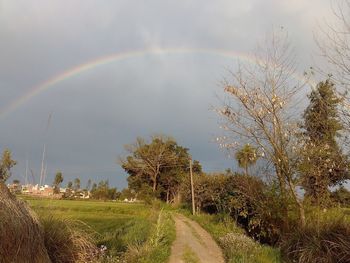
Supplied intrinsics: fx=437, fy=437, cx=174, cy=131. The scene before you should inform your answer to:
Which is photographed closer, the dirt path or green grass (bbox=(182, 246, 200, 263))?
green grass (bbox=(182, 246, 200, 263))

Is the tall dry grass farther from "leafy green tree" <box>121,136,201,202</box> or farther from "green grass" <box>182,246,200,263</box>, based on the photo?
"leafy green tree" <box>121,136,201,202</box>

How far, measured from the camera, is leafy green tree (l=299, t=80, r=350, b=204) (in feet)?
40.7

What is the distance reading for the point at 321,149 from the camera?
14.3 m

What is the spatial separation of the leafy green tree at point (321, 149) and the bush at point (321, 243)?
1879mm

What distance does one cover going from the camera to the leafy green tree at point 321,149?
12.4m

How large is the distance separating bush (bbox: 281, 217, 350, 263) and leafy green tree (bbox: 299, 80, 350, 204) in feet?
6.17

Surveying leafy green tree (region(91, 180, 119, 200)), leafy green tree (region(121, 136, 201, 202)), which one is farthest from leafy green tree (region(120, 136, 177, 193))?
leafy green tree (region(91, 180, 119, 200))

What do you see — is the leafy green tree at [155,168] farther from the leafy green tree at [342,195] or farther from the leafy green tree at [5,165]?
the leafy green tree at [5,165]

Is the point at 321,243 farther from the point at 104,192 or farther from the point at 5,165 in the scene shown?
the point at 104,192

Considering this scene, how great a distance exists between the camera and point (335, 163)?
13117 millimetres

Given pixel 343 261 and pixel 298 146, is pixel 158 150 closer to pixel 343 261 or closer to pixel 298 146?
pixel 298 146

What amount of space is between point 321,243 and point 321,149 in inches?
155

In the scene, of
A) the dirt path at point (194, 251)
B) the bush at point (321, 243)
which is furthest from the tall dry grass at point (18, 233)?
the bush at point (321, 243)

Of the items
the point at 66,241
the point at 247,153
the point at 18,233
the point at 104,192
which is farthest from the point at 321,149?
the point at 104,192
